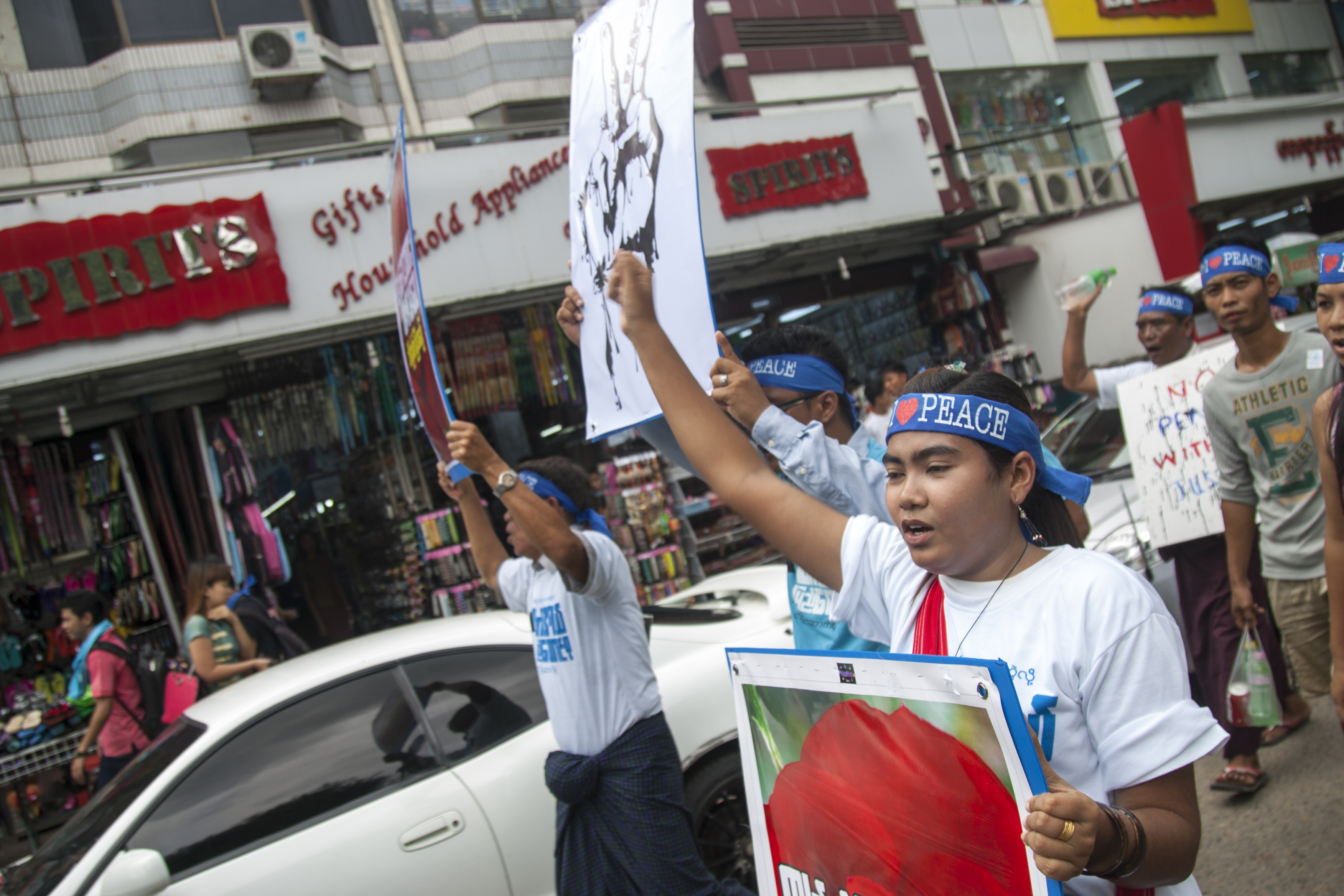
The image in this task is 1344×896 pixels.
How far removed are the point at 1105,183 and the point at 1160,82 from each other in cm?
369

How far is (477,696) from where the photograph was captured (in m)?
3.54

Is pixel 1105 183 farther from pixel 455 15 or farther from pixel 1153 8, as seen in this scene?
pixel 455 15

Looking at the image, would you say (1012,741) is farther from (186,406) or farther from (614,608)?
(186,406)

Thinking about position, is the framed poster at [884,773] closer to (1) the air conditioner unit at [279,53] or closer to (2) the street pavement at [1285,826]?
(2) the street pavement at [1285,826]

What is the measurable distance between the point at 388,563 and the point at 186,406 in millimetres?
2302

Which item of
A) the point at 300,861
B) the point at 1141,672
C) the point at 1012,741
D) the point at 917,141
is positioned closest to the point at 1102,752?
the point at 1141,672

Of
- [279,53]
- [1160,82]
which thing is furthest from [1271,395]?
[1160,82]

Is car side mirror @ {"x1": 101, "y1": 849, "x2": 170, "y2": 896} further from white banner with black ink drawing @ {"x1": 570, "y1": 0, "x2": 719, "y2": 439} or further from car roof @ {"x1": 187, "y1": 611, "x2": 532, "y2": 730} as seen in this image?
white banner with black ink drawing @ {"x1": 570, "y1": 0, "x2": 719, "y2": 439}

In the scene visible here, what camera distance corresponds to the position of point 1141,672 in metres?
1.24

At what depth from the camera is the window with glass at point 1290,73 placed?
1819 cm

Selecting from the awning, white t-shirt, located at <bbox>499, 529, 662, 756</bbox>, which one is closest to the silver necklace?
white t-shirt, located at <bbox>499, 529, 662, 756</bbox>

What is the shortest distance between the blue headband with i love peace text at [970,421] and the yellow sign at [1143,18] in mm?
17113

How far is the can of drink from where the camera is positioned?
10.8ft

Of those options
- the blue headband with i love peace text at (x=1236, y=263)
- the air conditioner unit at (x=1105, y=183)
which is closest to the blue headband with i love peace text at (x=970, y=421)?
the blue headband with i love peace text at (x=1236, y=263)
